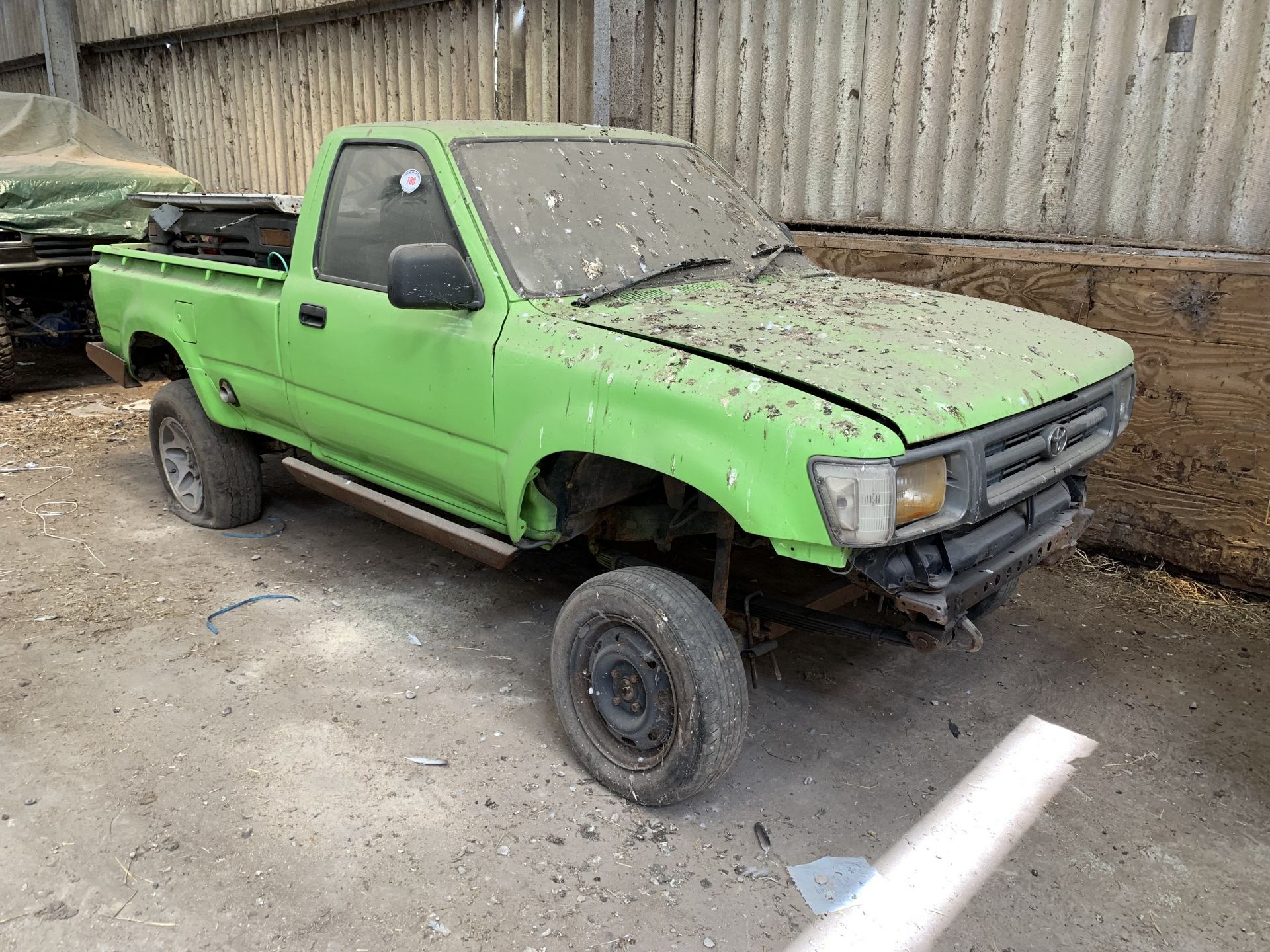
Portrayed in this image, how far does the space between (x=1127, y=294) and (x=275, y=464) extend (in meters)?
5.16

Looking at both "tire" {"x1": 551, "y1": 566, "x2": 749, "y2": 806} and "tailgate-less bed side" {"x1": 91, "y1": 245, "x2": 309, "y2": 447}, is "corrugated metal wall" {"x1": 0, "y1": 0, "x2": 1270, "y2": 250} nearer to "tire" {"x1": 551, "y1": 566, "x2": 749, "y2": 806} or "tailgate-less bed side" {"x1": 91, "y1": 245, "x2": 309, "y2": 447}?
"tailgate-less bed side" {"x1": 91, "y1": 245, "x2": 309, "y2": 447}

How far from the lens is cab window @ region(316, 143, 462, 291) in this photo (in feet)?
11.5

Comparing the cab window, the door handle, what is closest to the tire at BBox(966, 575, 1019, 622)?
the cab window

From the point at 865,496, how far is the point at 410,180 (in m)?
2.14

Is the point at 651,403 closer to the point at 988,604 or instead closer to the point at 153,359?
the point at 988,604

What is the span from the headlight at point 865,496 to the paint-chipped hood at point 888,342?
0.13 meters

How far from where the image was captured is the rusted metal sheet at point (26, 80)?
1366 cm

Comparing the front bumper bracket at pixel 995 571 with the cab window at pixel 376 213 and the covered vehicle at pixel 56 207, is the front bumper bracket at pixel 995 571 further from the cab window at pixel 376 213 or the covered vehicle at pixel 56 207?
the covered vehicle at pixel 56 207

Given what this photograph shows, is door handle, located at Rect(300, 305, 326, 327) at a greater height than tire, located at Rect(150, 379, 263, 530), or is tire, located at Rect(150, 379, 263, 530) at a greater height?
door handle, located at Rect(300, 305, 326, 327)

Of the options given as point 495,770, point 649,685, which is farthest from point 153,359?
point 649,685

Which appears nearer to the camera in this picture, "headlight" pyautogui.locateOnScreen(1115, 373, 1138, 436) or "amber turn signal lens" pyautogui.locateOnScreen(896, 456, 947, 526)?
"amber turn signal lens" pyautogui.locateOnScreen(896, 456, 947, 526)

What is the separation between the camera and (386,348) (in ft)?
11.7

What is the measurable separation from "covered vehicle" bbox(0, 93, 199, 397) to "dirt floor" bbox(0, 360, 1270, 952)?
3.97 metres

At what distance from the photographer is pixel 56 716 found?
11.4ft
